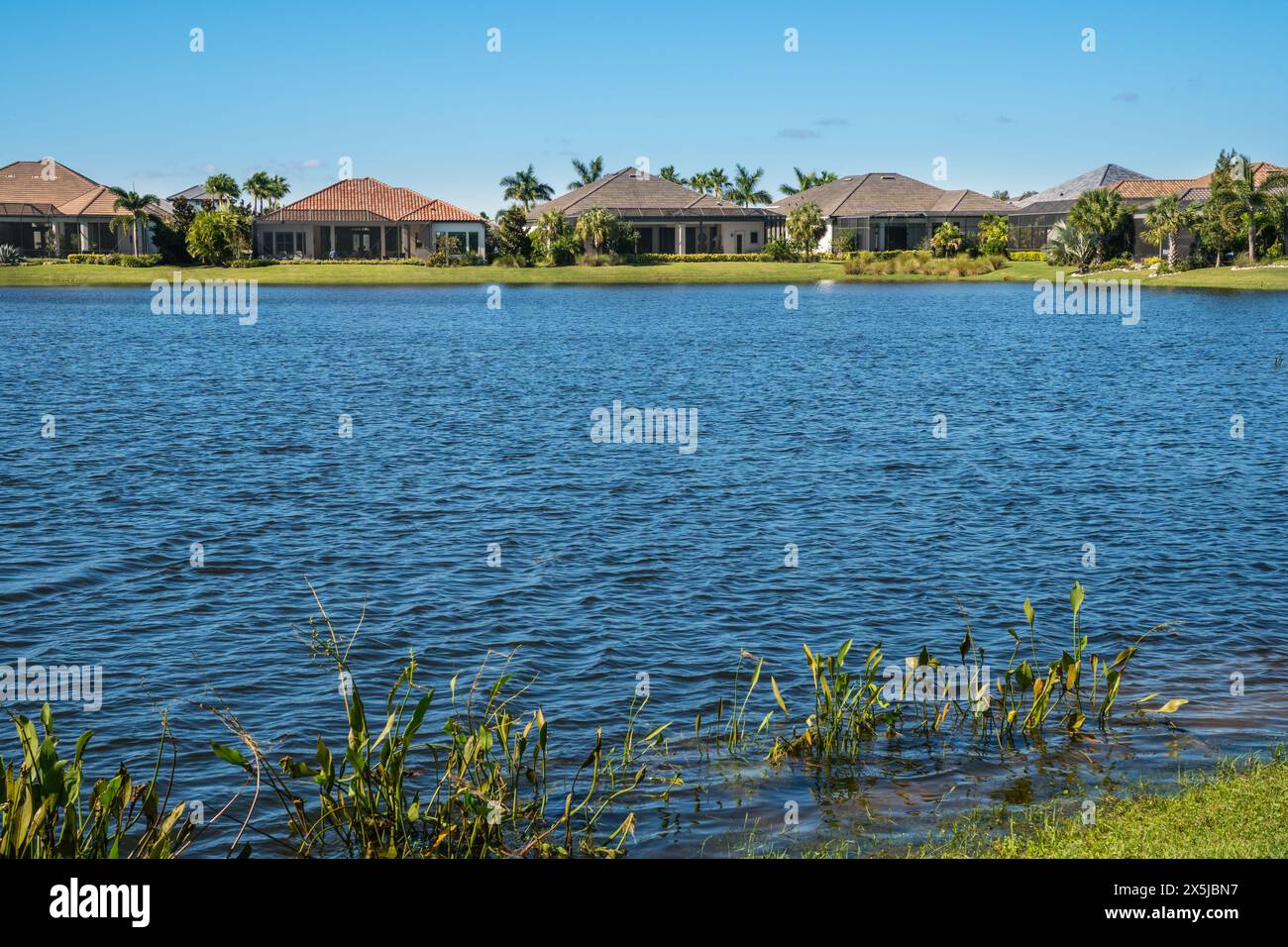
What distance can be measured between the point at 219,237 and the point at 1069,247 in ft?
222

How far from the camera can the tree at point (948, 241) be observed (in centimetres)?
11419

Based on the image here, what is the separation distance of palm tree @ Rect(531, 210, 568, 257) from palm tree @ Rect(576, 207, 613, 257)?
6.22ft

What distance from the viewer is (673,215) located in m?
121

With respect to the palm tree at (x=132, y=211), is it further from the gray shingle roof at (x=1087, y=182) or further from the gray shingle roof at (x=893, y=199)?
the gray shingle roof at (x=1087, y=182)

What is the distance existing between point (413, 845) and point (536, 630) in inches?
259

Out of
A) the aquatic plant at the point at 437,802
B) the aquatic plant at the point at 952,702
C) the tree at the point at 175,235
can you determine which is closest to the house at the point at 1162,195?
the tree at the point at 175,235

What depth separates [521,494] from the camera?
24391 mm

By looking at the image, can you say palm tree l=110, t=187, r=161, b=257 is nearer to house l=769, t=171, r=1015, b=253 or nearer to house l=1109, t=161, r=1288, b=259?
house l=769, t=171, r=1015, b=253

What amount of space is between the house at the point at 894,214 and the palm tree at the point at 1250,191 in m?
34.0

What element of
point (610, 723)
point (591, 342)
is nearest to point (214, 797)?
point (610, 723)

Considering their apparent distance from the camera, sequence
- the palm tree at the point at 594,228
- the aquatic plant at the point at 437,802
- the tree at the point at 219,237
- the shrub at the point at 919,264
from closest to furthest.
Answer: the aquatic plant at the point at 437,802
the tree at the point at 219,237
the shrub at the point at 919,264
the palm tree at the point at 594,228

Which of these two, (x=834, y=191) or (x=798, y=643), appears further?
(x=834, y=191)
